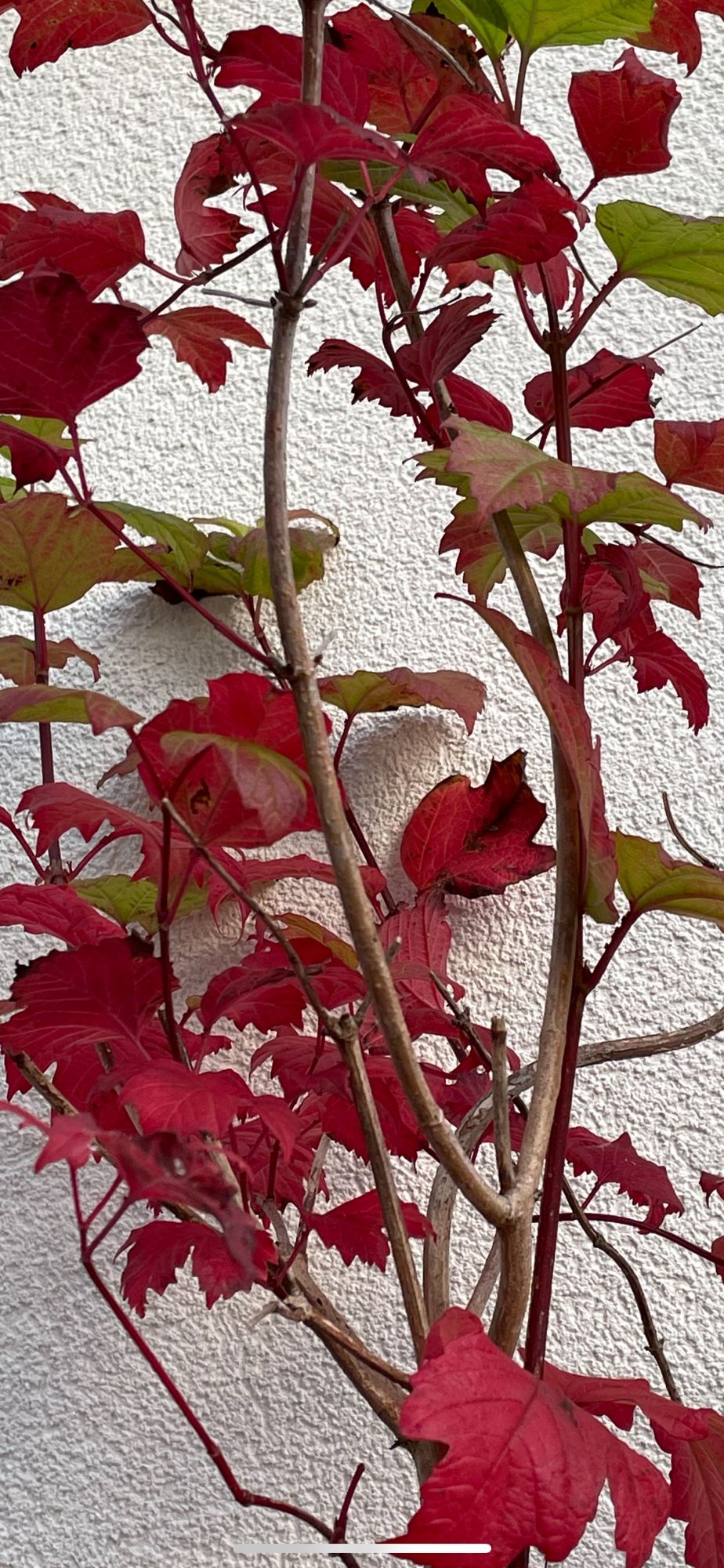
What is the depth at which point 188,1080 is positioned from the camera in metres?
0.53

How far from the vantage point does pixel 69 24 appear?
63 centimetres

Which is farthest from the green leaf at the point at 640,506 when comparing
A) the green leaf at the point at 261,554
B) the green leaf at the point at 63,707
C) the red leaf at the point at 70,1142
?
the green leaf at the point at 261,554

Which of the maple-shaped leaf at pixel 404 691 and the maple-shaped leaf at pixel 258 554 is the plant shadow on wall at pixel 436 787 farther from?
the maple-shaped leaf at pixel 258 554

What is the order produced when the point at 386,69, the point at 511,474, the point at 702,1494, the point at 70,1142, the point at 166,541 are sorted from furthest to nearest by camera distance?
the point at 166,541, the point at 386,69, the point at 702,1494, the point at 511,474, the point at 70,1142

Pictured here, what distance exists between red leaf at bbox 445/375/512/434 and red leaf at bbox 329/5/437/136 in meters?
0.13

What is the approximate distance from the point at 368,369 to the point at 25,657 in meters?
0.32

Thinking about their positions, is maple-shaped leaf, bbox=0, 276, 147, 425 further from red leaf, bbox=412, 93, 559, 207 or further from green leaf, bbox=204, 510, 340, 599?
green leaf, bbox=204, 510, 340, 599

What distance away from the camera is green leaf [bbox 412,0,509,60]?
58 centimetres

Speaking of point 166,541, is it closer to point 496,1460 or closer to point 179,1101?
point 179,1101

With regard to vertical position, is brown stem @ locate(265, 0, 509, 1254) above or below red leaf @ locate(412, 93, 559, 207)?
below

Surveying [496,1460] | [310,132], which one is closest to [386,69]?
[310,132]

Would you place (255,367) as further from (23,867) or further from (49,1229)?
(49,1229)

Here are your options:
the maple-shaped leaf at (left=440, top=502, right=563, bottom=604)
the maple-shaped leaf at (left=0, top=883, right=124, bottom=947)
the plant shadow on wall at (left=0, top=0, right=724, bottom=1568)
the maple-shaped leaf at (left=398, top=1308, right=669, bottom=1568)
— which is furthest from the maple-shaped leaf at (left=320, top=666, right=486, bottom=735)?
the maple-shaped leaf at (left=398, top=1308, right=669, bottom=1568)

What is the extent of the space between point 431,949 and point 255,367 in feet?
2.08
